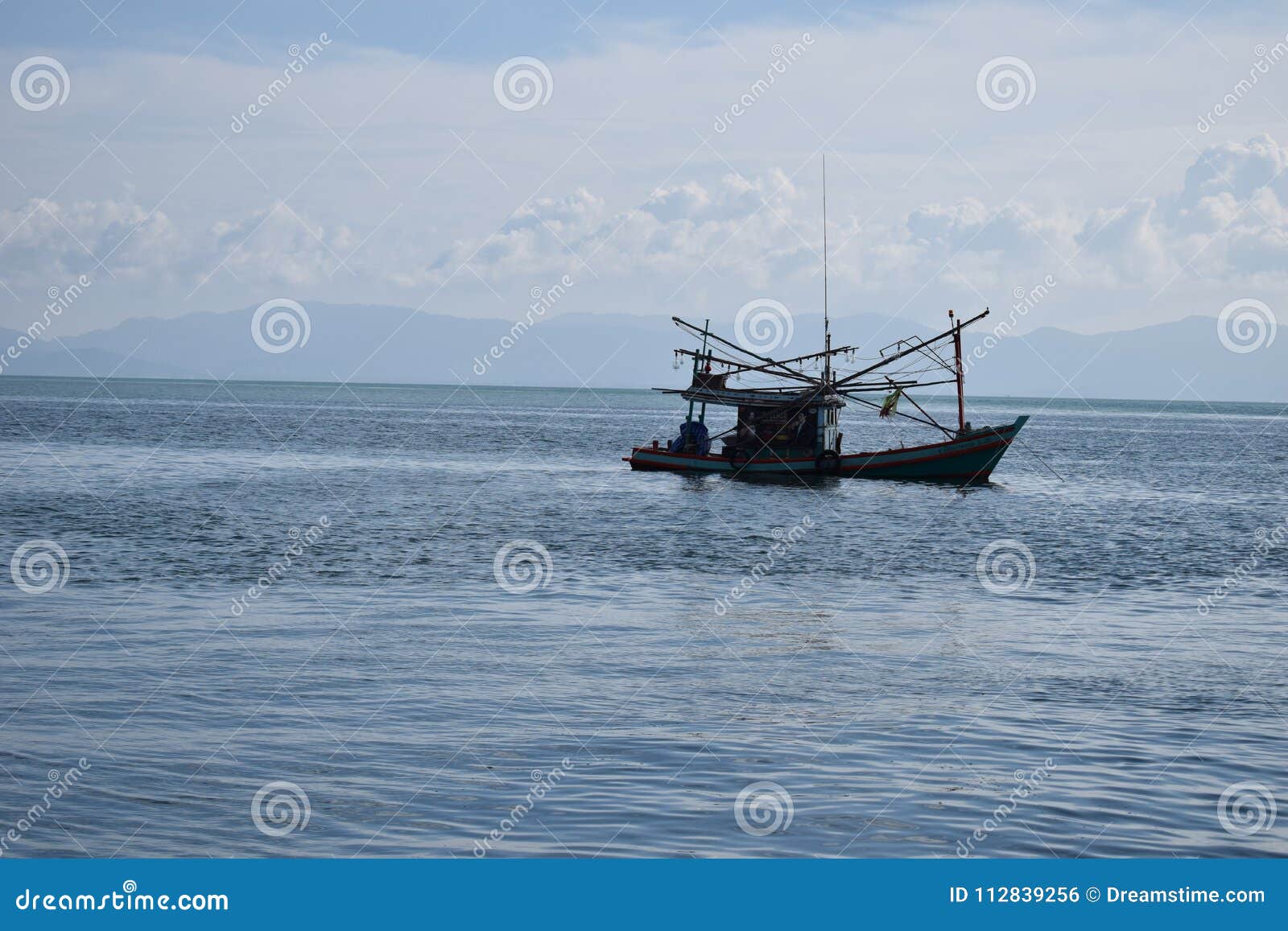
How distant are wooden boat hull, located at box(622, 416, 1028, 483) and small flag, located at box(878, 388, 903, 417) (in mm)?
2387

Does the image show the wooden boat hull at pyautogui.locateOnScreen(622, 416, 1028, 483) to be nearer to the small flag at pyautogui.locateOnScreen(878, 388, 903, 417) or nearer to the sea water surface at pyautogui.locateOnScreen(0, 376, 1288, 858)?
the small flag at pyautogui.locateOnScreen(878, 388, 903, 417)

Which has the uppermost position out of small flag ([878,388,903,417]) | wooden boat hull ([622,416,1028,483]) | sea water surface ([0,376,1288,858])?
small flag ([878,388,903,417])

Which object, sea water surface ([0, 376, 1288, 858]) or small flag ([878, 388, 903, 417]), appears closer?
sea water surface ([0, 376, 1288, 858])

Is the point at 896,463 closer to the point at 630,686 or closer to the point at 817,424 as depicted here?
the point at 817,424

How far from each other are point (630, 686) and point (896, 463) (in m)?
42.6

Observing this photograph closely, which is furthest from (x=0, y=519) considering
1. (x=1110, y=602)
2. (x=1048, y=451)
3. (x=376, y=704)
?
(x=1048, y=451)

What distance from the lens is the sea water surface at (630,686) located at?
490 inches

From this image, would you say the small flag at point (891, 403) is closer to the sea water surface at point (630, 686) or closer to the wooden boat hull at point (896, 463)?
the wooden boat hull at point (896, 463)

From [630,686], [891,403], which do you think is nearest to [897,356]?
[891,403]

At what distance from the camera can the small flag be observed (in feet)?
180

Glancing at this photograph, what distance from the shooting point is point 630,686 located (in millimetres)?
18094

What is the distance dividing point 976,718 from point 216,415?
134 meters

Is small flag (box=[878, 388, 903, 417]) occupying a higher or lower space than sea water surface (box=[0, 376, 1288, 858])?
higher

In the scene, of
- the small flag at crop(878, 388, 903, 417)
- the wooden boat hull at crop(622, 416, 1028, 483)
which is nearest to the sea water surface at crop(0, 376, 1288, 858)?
the small flag at crop(878, 388, 903, 417)
